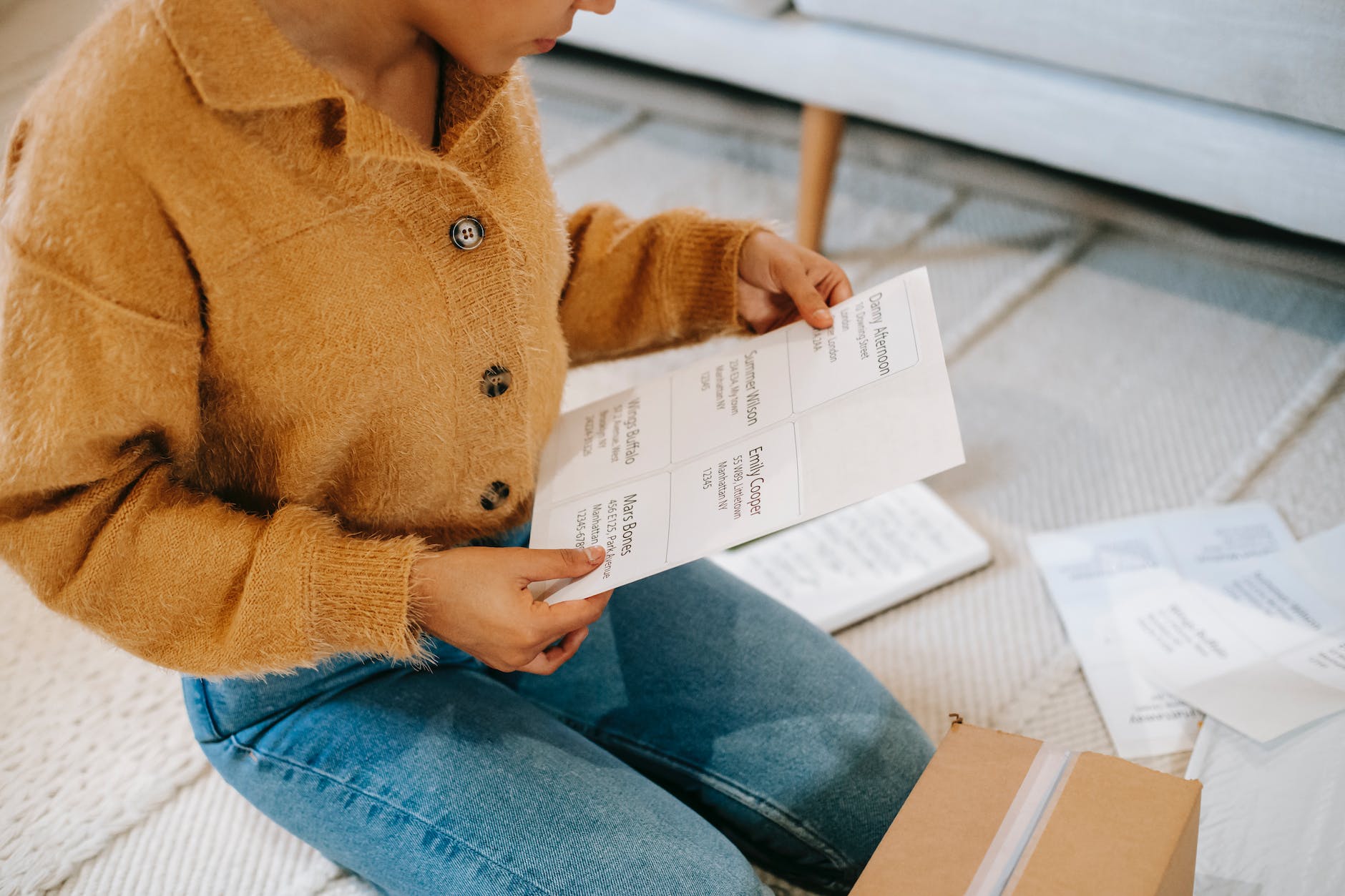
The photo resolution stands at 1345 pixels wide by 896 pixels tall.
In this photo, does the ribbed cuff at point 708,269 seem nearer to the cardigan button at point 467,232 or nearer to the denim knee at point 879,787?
the cardigan button at point 467,232

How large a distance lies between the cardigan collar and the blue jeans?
34 centimetres

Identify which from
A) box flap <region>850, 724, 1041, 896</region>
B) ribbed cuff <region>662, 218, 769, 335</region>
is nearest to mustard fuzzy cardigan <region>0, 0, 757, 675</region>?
ribbed cuff <region>662, 218, 769, 335</region>

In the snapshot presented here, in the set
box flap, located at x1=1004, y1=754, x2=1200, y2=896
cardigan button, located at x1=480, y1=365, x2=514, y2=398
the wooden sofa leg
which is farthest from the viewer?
the wooden sofa leg

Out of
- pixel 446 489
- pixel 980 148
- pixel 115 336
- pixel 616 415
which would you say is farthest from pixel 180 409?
pixel 980 148

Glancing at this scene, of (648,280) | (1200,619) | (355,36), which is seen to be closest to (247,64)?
(355,36)

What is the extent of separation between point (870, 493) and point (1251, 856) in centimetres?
42

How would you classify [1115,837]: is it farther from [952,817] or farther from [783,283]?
[783,283]

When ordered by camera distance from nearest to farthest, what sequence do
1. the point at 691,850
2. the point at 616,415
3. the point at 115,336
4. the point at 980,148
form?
the point at 115,336, the point at 691,850, the point at 616,415, the point at 980,148

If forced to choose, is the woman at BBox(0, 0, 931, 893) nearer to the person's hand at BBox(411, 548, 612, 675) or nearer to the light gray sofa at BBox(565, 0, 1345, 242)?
the person's hand at BBox(411, 548, 612, 675)

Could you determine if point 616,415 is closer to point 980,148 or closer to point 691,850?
point 691,850

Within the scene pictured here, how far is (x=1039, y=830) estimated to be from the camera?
0.52m

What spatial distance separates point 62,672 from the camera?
98 cm

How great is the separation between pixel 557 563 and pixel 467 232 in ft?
0.61

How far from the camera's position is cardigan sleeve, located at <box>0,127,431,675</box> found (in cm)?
48
